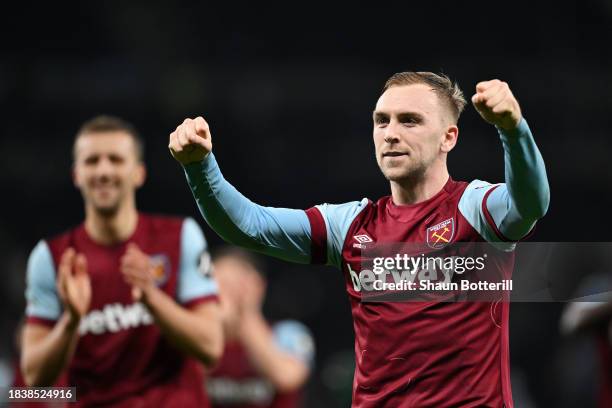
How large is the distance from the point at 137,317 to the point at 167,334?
0.91ft

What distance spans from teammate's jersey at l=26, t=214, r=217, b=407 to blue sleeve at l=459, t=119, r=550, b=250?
2.17 metres

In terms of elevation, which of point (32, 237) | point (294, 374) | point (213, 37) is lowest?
point (294, 374)

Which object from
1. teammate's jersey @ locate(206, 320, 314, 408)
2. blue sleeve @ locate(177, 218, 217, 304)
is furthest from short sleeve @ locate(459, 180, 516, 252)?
teammate's jersey @ locate(206, 320, 314, 408)

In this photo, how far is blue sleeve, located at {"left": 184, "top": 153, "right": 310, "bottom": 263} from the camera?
3574mm

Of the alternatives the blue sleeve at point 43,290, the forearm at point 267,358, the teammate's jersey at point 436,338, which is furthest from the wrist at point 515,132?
the forearm at point 267,358

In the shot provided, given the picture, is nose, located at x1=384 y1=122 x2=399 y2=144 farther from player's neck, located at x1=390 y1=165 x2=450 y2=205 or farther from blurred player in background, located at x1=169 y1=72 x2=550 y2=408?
player's neck, located at x1=390 y1=165 x2=450 y2=205

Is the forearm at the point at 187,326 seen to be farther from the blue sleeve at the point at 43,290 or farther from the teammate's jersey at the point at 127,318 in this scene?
the blue sleeve at the point at 43,290

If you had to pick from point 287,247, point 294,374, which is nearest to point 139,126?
point 294,374

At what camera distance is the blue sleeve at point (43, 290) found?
206 inches

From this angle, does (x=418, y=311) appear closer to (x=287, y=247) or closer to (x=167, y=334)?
(x=287, y=247)

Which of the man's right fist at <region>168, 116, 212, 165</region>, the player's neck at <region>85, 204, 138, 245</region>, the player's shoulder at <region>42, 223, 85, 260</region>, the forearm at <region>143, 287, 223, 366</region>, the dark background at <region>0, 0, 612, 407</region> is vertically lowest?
the forearm at <region>143, 287, 223, 366</region>

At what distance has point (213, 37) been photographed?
15352mm

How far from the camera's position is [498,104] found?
306 cm

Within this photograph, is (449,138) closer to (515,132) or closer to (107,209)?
(515,132)
